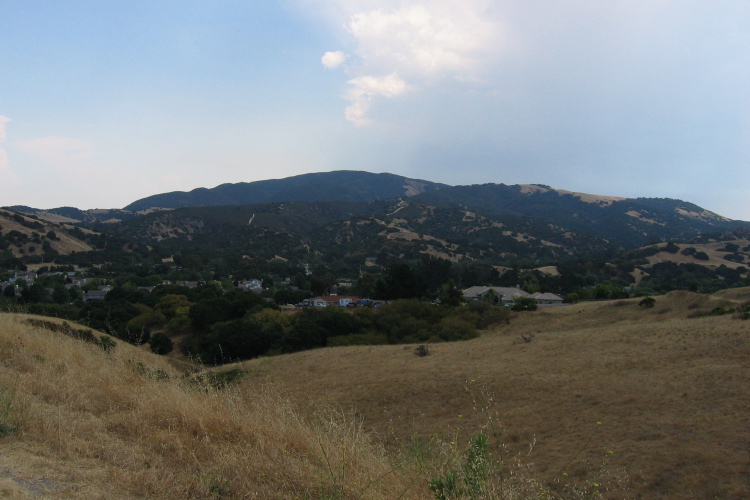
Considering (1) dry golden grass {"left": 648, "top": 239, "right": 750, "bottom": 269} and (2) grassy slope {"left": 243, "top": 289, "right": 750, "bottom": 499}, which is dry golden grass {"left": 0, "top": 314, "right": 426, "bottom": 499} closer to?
(2) grassy slope {"left": 243, "top": 289, "right": 750, "bottom": 499}

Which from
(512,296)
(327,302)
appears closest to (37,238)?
(327,302)

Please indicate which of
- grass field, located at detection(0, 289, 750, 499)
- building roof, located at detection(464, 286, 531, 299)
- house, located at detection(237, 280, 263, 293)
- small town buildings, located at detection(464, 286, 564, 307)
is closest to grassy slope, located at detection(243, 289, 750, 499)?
grass field, located at detection(0, 289, 750, 499)

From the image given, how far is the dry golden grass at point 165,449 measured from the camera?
10.6ft

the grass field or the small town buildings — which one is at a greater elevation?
the grass field

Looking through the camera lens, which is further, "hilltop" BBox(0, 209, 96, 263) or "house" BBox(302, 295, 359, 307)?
"hilltop" BBox(0, 209, 96, 263)

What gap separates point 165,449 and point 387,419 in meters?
9.60

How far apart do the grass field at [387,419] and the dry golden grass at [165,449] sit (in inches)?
0.7

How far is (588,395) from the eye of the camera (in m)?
13.1

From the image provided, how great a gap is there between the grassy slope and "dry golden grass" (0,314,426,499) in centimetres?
168

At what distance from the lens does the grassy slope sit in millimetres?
8773

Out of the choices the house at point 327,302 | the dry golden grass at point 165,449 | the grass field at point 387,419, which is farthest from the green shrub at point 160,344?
the dry golden grass at point 165,449

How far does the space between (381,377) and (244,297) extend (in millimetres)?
23700

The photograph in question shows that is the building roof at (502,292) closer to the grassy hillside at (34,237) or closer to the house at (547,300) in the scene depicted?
the house at (547,300)

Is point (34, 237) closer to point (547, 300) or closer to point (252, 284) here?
point (252, 284)
